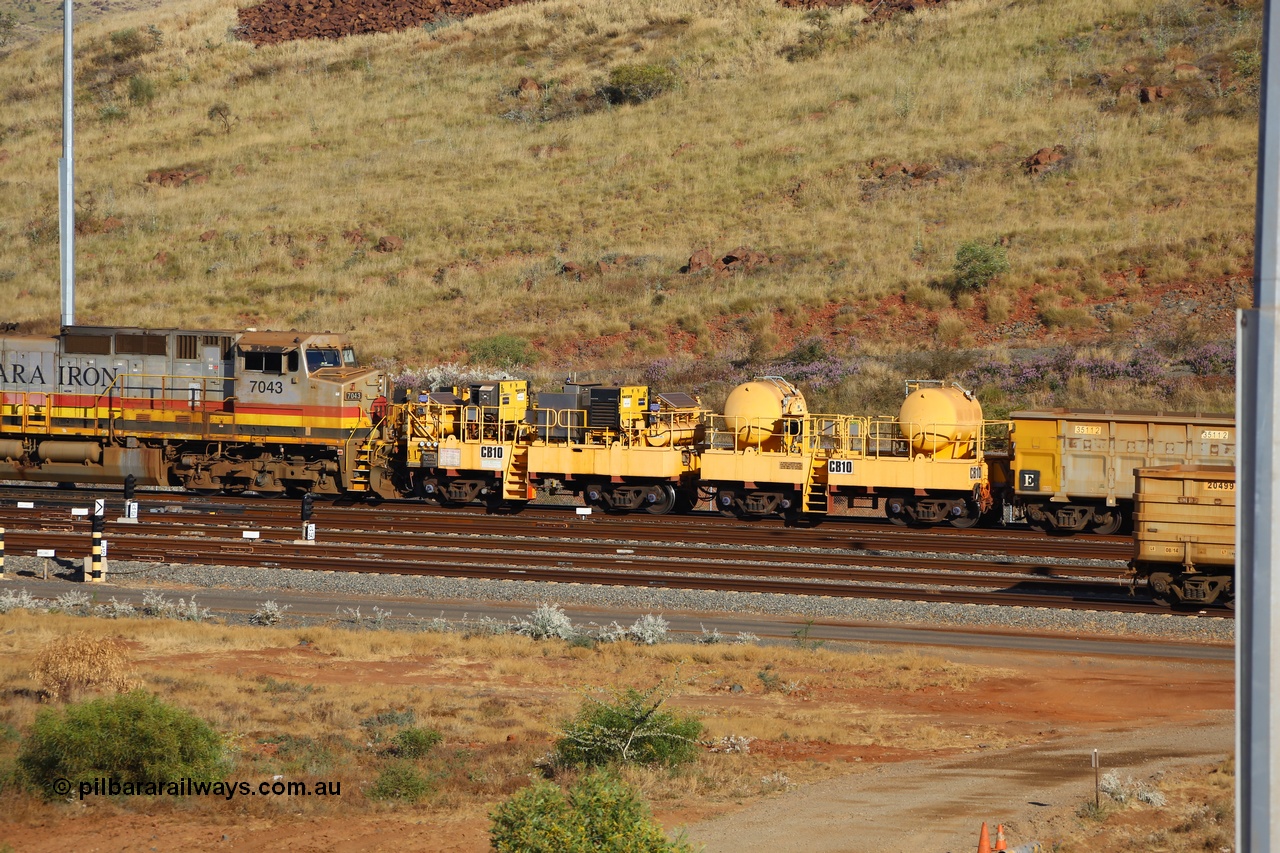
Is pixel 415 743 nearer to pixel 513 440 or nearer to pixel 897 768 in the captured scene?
pixel 897 768

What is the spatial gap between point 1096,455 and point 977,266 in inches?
896

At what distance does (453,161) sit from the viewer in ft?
237

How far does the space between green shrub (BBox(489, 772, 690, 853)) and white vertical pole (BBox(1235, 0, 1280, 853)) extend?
496 centimetres

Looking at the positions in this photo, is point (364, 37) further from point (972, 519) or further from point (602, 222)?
point (972, 519)

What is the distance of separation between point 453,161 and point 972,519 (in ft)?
160

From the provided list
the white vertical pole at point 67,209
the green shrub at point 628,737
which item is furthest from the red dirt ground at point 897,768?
the white vertical pole at point 67,209

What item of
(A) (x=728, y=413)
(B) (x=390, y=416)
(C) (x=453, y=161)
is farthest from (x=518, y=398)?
(C) (x=453, y=161)

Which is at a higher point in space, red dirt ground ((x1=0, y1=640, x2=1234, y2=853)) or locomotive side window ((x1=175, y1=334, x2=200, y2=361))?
locomotive side window ((x1=175, y1=334, x2=200, y2=361))

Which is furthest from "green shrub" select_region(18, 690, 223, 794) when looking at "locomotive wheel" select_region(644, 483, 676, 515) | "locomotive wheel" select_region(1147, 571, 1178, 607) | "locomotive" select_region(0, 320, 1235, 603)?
"locomotive wheel" select_region(644, 483, 676, 515)

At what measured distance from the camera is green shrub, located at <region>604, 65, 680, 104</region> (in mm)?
76312

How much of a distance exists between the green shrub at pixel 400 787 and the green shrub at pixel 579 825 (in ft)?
9.68

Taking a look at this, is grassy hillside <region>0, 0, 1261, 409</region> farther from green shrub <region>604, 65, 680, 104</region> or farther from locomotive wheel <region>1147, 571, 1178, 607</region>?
locomotive wheel <region>1147, 571, 1178, 607</region>

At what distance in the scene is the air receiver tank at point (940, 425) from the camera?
97.0 feet

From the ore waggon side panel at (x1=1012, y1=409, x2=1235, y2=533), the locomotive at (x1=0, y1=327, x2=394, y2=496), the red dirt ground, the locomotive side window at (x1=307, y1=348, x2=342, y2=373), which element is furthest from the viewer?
the locomotive side window at (x1=307, y1=348, x2=342, y2=373)
